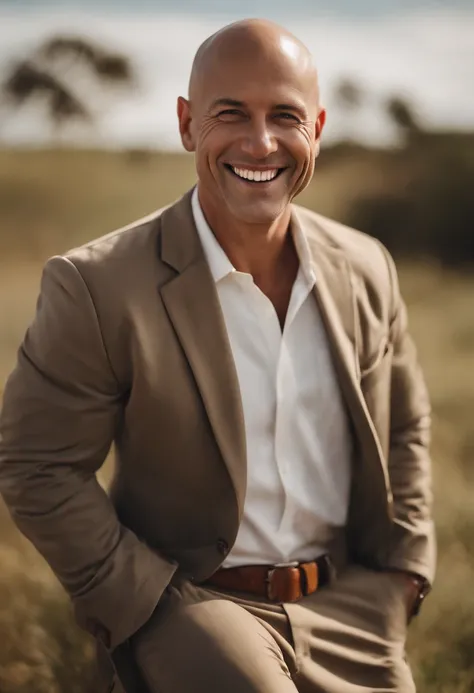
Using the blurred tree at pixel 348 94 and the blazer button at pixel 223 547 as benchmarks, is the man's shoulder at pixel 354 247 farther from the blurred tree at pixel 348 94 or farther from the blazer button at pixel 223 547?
the blurred tree at pixel 348 94

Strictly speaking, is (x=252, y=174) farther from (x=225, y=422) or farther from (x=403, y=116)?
(x=403, y=116)

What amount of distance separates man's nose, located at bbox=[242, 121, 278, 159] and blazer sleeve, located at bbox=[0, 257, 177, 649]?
30 centimetres

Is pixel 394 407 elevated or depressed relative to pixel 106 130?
depressed

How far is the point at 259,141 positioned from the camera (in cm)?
139

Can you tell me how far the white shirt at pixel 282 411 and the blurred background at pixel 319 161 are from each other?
24.3 inches

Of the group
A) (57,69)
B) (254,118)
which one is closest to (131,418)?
(254,118)

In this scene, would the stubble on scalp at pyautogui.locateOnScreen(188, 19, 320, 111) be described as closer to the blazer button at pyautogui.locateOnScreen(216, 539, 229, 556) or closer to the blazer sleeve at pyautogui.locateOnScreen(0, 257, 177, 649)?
the blazer sleeve at pyautogui.locateOnScreen(0, 257, 177, 649)

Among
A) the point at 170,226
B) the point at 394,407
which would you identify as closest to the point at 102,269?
the point at 170,226

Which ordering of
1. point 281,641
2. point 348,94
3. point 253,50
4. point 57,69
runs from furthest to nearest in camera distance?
point 348,94 → point 57,69 → point 281,641 → point 253,50

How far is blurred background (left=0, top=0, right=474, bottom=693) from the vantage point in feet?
7.07

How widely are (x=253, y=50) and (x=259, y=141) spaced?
0.12m

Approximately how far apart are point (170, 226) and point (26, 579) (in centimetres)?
96

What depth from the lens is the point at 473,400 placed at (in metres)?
2.51

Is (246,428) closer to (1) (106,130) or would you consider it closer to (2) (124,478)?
(2) (124,478)
